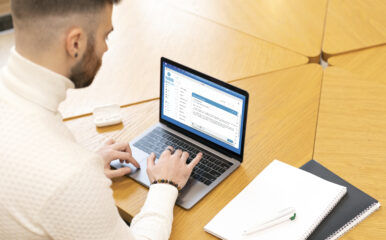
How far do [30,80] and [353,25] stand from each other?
160cm

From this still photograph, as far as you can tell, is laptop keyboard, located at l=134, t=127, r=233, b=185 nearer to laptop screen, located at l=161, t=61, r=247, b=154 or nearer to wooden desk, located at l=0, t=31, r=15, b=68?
laptop screen, located at l=161, t=61, r=247, b=154

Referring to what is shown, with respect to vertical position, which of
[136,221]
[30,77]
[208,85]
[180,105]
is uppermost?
[30,77]

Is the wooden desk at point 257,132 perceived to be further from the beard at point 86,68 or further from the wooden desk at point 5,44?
the wooden desk at point 5,44

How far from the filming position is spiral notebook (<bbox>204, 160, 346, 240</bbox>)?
1373 millimetres

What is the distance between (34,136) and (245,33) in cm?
138

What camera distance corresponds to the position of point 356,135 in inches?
67.1

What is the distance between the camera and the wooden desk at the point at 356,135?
4.88 ft

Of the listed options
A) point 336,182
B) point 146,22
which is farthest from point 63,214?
point 146,22

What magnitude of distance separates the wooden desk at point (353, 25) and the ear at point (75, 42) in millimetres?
1232

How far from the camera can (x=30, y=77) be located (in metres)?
1.16

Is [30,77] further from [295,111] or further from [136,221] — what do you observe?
[295,111]

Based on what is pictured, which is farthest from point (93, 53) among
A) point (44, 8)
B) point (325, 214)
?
point (325, 214)

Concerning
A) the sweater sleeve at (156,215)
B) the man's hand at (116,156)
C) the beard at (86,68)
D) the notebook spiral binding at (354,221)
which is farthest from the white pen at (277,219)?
the beard at (86,68)

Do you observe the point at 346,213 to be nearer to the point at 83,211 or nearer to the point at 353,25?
the point at 83,211
